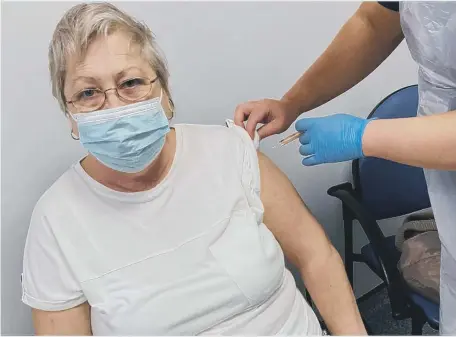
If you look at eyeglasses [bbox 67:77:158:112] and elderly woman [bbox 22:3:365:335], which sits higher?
eyeglasses [bbox 67:77:158:112]

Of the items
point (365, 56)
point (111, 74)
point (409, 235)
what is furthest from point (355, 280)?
point (111, 74)

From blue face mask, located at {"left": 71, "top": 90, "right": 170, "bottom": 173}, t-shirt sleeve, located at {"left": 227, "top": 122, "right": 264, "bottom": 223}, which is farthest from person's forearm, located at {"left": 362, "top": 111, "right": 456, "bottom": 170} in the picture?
blue face mask, located at {"left": 71, "top": 90, "right": 170, "bottom": 173}

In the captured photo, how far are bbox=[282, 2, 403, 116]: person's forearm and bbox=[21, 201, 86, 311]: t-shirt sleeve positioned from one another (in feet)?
2.38

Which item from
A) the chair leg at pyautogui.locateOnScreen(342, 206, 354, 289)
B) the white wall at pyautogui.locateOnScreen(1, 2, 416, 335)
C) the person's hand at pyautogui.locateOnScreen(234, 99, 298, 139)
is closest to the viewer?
the white wall at pyautogui.locateOnScreen(1, 2, 416, 335)

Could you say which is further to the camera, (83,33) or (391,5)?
(391,5)

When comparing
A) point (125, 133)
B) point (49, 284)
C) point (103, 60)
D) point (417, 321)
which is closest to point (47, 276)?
point (49, 284)

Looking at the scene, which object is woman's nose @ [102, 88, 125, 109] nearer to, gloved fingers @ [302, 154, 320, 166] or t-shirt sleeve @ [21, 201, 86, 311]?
t-shirt sleeve @ [21, 201, 86, 311]

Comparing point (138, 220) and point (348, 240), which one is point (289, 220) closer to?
point (138, 220)

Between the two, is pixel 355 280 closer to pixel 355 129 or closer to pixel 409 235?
pixel 409 235

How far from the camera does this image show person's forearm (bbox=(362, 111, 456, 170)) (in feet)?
3.40

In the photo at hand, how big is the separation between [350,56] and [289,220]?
0.46 metres

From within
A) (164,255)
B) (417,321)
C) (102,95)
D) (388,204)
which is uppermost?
(102,95)

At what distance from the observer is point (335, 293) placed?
1.47m

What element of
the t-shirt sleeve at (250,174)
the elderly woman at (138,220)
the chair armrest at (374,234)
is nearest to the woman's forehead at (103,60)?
the elderly woman at (138,220)
